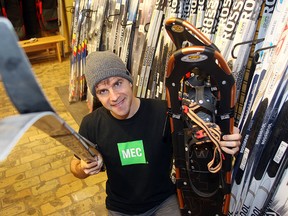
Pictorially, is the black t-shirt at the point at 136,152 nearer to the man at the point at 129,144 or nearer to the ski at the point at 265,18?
the man at the point at 129,144

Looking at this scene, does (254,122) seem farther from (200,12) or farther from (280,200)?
(200,12)

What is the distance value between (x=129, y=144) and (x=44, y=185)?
4.10ft

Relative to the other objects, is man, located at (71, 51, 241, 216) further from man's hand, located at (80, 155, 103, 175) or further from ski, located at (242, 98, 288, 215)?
ski, located at (242, 98, 288, 215)

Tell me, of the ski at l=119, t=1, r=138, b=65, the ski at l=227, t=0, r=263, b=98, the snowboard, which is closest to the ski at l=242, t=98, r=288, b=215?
the snowboard

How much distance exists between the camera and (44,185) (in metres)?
2.13

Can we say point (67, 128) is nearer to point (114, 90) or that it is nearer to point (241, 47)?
point (114, 90)

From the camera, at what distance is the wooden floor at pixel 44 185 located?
193 centimetres

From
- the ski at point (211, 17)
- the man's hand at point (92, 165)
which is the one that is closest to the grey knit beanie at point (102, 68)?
the man's hand at point (92, 165)

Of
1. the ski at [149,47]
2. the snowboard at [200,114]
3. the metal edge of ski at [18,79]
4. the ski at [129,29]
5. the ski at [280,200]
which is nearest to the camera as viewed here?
the metal edge of ski at [18,79]

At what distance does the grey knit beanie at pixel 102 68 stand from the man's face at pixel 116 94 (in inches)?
1.2

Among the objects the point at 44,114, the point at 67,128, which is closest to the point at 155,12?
the point at 67,128

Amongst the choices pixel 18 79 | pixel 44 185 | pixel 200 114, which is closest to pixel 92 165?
pixel 200 114

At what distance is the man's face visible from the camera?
113cm

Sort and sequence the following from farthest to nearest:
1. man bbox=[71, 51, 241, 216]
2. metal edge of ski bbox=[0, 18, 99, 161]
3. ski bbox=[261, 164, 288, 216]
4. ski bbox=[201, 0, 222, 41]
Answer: ski bbox=[201, 0, 222, 41] < man bbox=[71, 51, 241, 216] < ski bbox=[261, 164, 288, 216] < metal edge of ski bbox=[0, 18, 99, 161]
